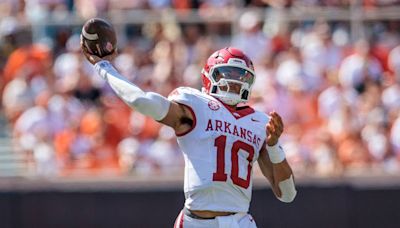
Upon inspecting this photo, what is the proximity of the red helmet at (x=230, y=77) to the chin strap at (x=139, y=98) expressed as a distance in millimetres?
454

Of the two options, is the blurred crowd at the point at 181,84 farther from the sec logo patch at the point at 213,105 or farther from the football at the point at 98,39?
the football at the point at 98,39

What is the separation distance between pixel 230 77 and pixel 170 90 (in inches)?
233

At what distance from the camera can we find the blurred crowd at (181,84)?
11.8m

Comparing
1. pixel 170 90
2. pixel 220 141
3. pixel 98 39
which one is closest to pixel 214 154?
pixel 220 141

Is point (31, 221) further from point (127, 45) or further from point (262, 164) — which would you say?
point (262, 164)

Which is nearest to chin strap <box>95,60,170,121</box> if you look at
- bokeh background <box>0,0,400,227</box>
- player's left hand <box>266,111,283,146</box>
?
player's left hand <box>266,111,283,146</box>

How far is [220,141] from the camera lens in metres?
6.39

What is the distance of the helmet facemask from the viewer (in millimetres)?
6500

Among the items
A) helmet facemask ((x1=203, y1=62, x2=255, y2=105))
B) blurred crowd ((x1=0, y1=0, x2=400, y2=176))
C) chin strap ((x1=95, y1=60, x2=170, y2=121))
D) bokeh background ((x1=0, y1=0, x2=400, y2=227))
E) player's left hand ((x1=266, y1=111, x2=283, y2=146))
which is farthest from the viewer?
blurred crowd ((x1=0, y1=0, x2=400, y2=176))

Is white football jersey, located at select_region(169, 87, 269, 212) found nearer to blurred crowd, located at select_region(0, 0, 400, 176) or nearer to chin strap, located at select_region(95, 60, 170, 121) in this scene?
chin strap, located at select_region(95, 60, 170, 121)

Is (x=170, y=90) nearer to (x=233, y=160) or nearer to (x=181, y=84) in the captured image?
(x=181, y=84)

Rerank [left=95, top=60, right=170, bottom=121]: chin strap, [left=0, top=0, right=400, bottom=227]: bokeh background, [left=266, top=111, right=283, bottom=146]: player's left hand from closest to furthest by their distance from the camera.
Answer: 1. [left=95, top=60, right=170, bottom=121]: chin strap
2. [left=266, top=111, right=283, bottom=146]: player's left hand
3. [left=0, top=0, right=400, bottom=227]: bokeh background

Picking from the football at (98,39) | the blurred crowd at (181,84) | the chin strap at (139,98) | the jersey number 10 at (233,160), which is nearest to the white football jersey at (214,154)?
the jersey number 10 at (233,160)

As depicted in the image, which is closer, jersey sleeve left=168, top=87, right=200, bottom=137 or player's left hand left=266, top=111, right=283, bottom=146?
player's left hand left=266, top=111, right=283, bottom=146
